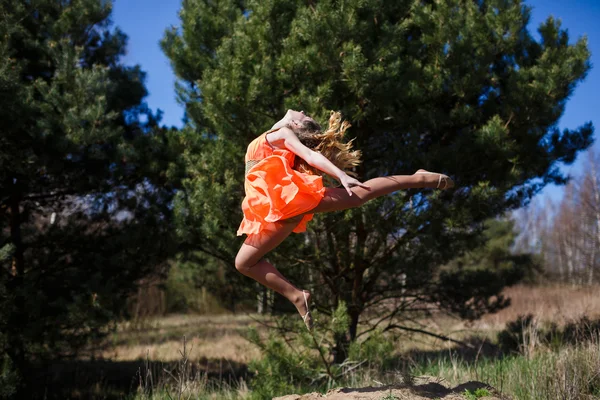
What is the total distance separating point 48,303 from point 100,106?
8.86ft

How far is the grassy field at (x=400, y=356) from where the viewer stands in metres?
4.21

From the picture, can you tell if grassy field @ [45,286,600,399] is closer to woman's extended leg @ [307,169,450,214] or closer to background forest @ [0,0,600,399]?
background forest @ [0,0,600,399]

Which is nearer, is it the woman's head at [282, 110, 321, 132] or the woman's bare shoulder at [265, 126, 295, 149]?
the woman's bare shoulder at [265, 126, 295, 149]

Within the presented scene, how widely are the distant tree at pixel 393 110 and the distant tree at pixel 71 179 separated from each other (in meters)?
1.23

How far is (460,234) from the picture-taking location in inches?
269

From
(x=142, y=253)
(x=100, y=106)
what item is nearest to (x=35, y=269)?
(x=142, y=253)

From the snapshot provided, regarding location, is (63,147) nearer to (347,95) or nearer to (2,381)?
(2,381)

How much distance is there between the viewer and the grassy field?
166 inches

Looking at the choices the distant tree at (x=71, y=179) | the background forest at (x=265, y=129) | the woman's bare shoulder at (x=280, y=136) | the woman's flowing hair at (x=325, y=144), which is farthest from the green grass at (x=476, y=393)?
the distant tree at (x=71, y=179)

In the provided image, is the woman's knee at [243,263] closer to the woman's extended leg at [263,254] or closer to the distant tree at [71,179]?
the woman's extended leg at [263,254]

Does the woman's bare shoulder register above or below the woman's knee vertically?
above

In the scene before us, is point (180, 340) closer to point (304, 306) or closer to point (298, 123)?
point (304, 306)

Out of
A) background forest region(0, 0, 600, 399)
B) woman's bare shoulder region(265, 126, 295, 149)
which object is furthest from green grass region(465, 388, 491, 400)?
woman's bare shoulder region(265, 126, 295, 149)

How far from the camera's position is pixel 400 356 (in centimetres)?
709
